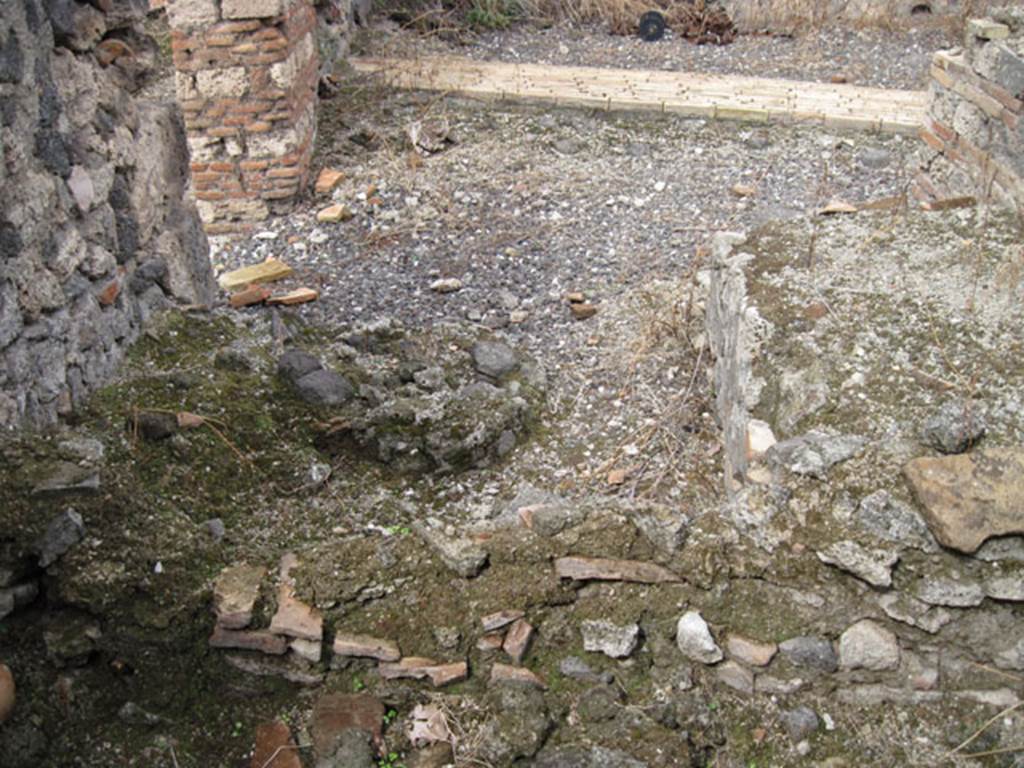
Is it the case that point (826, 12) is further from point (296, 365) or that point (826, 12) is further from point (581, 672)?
point (581, 672)

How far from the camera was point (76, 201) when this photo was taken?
3.17 metres

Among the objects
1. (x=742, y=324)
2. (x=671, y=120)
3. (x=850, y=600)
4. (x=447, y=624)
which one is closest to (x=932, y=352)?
(x=742, y=324)

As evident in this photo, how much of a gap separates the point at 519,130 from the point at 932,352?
159 inches

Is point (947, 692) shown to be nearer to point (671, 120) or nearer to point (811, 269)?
point (811, 269)

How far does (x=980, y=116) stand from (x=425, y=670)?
3707mm

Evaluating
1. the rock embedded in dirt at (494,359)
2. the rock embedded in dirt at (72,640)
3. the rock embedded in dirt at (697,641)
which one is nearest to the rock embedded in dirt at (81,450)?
the rock embedded in dirt at (72,640)

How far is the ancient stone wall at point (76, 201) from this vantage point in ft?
9.26

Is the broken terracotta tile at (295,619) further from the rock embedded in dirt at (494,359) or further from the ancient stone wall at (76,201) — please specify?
the rock embedded in dirt at (494,359)

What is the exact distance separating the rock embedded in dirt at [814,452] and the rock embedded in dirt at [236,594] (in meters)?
1.42

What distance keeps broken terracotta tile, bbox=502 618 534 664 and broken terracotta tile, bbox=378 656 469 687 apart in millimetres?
111

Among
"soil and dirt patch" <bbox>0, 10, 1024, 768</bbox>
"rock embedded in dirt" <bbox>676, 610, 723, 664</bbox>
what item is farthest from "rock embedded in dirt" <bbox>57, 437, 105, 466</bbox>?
"rock embedded in dirt" <bbox>676, 610, 723, 664</bbox>

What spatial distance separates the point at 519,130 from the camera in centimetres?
671

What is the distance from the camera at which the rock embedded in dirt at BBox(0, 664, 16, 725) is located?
2.21 m

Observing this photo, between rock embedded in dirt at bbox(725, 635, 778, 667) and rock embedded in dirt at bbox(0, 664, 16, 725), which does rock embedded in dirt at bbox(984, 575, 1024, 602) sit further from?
rock embedded in dirt at bbox(0, 664, 16, 725)
